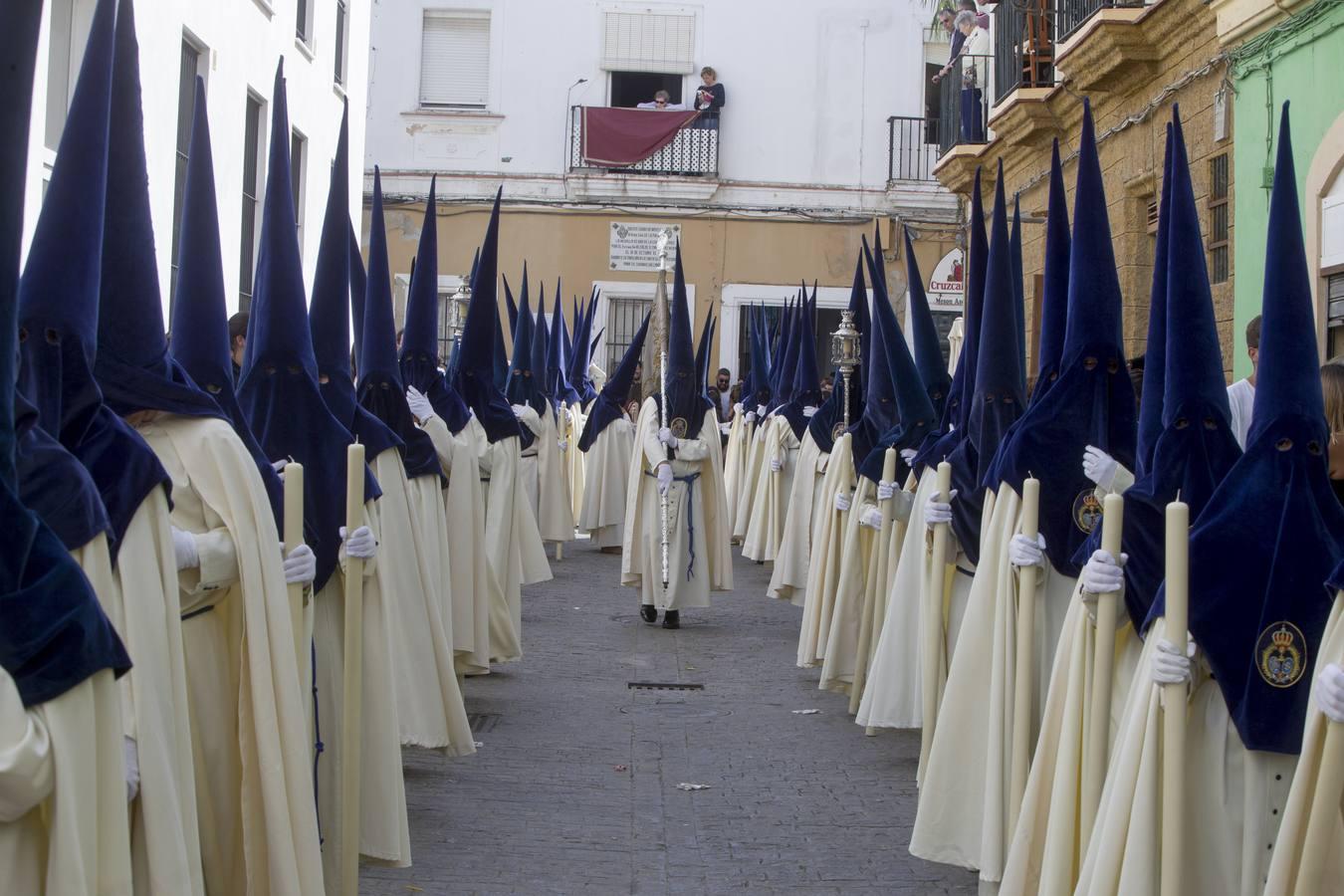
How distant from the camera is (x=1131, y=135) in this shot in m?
14.9

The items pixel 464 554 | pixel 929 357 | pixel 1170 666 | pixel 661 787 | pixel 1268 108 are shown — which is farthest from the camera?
pixel 1268 108

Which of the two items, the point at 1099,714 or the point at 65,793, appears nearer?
the point at 65,793

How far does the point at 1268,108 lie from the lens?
11.9 metres

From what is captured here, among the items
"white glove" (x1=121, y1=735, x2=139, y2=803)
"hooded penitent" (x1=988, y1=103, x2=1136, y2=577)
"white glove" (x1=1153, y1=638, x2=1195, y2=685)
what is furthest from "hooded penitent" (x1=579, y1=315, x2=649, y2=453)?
"white glove" (x1=121, y1=735, x2=139, y2=803)

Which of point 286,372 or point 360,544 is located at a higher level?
point 286,372

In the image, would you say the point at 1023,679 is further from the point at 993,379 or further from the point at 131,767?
the point at 131,767

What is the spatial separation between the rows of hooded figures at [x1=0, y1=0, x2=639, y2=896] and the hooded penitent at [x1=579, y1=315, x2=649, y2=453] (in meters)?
7.16

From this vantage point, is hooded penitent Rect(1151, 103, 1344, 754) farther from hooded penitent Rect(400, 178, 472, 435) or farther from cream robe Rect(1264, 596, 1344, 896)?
hooded penitent Rect(400, 178, 472, 435)

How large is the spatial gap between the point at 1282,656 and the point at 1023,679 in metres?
1.45

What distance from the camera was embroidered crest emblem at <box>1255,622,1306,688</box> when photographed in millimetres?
4328

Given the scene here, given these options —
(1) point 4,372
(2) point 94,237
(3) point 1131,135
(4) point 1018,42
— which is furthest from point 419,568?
(4) point 1018,42

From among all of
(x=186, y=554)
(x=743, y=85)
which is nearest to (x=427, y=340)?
(x=186, y=554)

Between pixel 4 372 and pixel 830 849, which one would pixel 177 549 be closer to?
pixel 4 372

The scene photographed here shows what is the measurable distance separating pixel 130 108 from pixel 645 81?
24.1m
